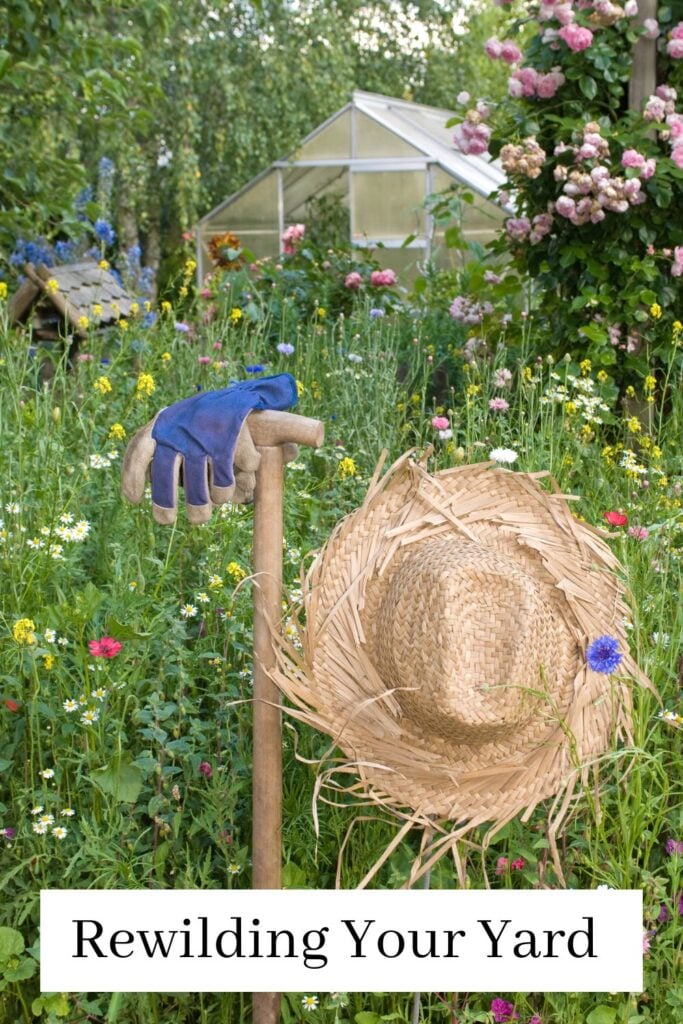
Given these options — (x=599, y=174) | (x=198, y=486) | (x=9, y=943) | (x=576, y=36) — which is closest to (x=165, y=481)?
(x=198, y=486)

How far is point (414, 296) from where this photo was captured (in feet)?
17.9

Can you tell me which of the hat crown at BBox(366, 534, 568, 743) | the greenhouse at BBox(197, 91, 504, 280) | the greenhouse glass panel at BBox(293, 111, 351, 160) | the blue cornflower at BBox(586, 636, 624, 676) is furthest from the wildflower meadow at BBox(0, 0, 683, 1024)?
the greenhouse glass panel at BBox(293, 111, 351, 160)

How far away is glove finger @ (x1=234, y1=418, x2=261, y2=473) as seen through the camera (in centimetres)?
163

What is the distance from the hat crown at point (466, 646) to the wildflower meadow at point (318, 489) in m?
0.12

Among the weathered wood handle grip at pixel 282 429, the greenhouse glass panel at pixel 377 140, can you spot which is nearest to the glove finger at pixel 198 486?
the weathered wood handle grip at pixel 282 429

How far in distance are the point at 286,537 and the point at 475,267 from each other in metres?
2.35

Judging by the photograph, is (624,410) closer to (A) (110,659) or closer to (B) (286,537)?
(B) (286,537)

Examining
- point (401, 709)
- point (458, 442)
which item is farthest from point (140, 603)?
point (458, 442)

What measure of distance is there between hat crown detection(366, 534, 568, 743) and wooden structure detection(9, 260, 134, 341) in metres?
2.36

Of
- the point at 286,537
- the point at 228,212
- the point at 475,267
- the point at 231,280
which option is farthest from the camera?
the point at 228,212

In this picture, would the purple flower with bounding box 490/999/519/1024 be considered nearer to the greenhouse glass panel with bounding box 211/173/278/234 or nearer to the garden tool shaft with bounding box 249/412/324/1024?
the garden tool shaft with bounding box 249/412/324/1024

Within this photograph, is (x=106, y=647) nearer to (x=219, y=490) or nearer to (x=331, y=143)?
(x=219, y=490)

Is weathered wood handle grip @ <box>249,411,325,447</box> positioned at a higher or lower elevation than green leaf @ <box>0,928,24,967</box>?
higher

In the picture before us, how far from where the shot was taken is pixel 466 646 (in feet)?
5.31
